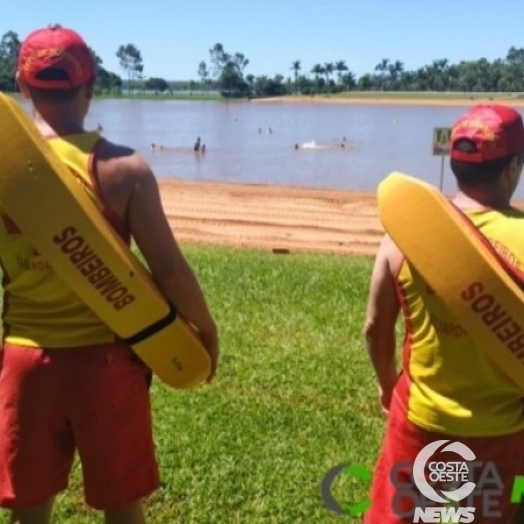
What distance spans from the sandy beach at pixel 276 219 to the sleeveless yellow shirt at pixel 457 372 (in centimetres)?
1069

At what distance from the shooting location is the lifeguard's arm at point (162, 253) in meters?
2.77

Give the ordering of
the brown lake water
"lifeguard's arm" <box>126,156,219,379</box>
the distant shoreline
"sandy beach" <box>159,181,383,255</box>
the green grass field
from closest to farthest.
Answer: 1. "lifeguard's arm" <box>126,156,219,379</box>
2. the green grass field
3. "sandy beach" <box>159,181,383,255</box>
4. the brown lake water
5. the distant shoreline

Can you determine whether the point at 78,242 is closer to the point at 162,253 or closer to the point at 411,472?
the point at 162,253

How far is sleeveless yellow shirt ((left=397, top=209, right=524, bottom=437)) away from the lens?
2.67 m

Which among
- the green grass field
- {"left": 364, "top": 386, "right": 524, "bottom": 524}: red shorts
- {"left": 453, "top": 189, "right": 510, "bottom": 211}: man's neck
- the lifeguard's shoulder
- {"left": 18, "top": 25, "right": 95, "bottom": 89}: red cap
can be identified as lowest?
the green grass field

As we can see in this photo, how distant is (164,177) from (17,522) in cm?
3022

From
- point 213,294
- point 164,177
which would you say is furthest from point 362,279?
point 164,177

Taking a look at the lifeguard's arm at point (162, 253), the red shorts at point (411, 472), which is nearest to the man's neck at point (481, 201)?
the red shorts at point (411, 472)

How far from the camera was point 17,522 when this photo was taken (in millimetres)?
3053

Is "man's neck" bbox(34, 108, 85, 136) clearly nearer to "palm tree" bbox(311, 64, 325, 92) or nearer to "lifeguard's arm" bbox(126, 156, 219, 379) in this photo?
"lifeguard's arm" bbox(126, 156, 219, 379)

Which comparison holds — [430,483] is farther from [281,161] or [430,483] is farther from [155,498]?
[281,161]

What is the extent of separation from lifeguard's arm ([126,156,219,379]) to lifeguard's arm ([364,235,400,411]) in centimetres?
47

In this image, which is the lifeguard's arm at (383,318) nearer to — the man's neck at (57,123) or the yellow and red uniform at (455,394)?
the yellow and red uniform at (455,394)

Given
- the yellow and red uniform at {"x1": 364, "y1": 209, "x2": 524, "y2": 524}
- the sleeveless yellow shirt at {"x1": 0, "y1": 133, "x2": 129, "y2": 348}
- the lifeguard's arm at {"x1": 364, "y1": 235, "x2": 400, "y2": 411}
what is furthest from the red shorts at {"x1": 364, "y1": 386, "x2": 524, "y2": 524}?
the sleeveless yellow shirt at {"x1": 0, "y1": 133, "x2": 129, "y2": 348}
